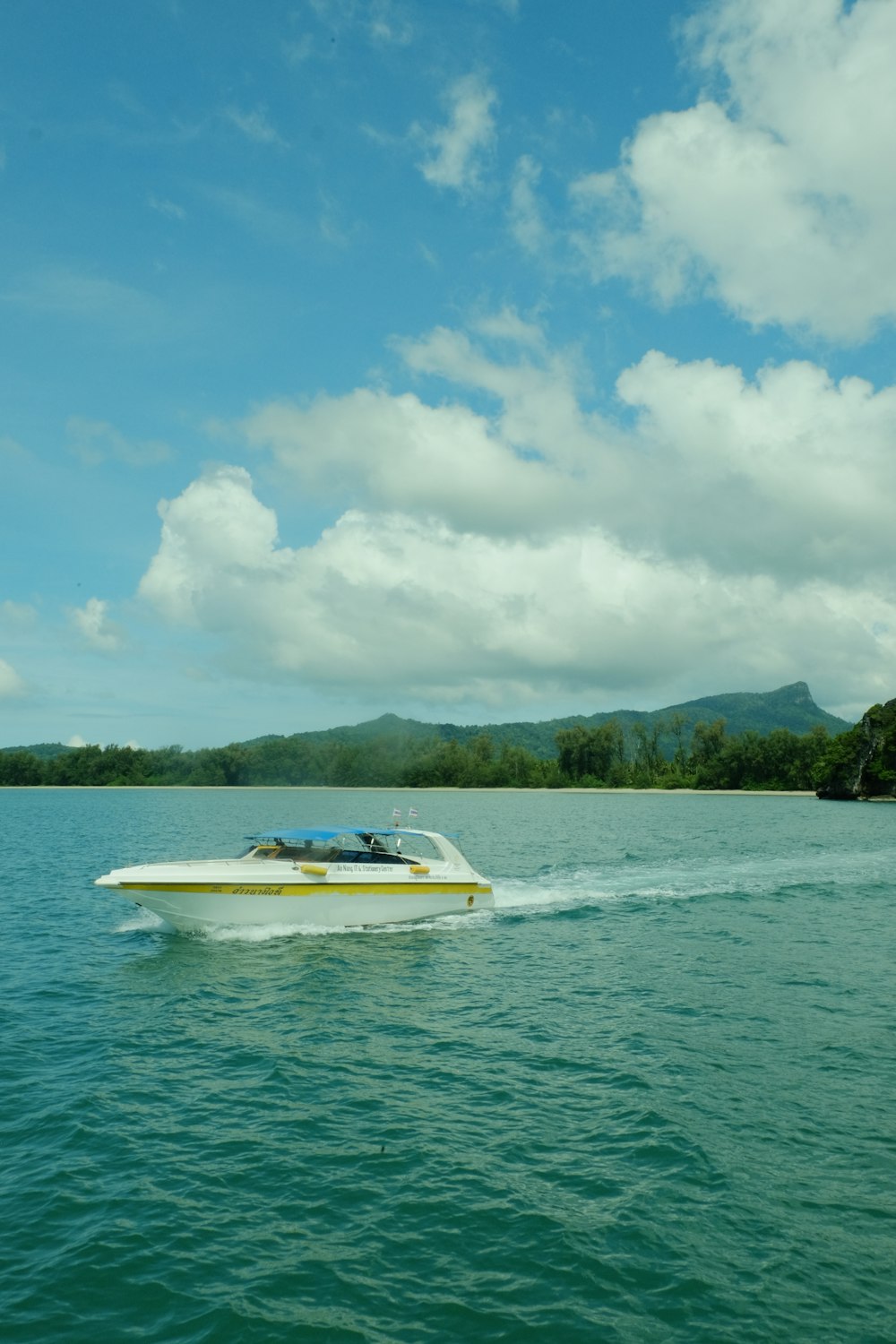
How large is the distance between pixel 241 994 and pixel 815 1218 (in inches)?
635

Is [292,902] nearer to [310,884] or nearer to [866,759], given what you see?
[310,884]

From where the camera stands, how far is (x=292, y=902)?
1241 inches

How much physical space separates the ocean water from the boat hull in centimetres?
88

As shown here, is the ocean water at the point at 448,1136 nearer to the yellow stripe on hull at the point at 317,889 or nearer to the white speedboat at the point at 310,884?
the white speedboat at the point at 310,884

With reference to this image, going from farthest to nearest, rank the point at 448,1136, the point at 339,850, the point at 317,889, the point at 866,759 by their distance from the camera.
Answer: the point at 866,759 < the point at 339,850 < the point at 317,889 < the point at 448,1136

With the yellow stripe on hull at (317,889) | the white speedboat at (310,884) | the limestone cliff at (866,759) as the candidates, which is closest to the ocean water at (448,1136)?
the white speedboat at (310,884)

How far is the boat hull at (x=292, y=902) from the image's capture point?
99.2ft

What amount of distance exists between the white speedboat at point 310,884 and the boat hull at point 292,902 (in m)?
0.03

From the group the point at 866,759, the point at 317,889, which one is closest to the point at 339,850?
the point at 317,889

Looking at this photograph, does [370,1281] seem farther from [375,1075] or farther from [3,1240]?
[375,1075]

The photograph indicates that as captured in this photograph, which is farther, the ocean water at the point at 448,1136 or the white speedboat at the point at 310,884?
the white speedboat at the point at 310,884

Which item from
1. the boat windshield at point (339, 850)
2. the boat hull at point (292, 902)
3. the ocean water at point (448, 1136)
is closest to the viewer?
the ocean water at point (448, 1136)

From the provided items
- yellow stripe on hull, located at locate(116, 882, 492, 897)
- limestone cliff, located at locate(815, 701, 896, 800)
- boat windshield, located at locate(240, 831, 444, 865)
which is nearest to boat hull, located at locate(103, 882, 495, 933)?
yellow stripe on hull, located at locate(116, 882, 492, 897)

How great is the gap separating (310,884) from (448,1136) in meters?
16.9
